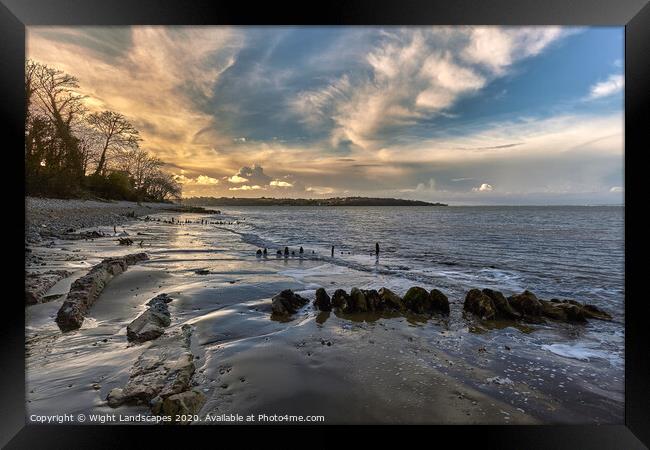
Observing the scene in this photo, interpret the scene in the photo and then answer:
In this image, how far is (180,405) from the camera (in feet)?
9.75

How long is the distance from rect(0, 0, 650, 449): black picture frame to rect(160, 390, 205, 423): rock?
0.65 m

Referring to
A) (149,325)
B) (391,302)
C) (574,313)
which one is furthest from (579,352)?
(149,325)

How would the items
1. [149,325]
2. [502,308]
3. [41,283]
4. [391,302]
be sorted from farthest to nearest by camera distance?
1. [391,302]
2. [502,308]
3. [41,283]
4. [149,325]

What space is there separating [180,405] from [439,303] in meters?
6.04

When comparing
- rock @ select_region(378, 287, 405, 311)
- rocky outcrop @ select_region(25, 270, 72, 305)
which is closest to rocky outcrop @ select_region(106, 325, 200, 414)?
rocky outcrop @ select_region(25, 270, 72, 305)

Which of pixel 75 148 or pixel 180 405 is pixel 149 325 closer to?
pixel 180 405

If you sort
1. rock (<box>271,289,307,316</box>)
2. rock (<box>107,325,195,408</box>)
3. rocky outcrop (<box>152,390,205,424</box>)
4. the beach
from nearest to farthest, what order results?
rocky outcrop (<box>152,390,205,424</box>) → rock (<box>107,325,195,408</box>) → the beach → rock (<box>271,289,307,316</box>)

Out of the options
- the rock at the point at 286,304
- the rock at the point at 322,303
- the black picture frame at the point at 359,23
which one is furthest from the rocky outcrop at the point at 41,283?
the rock at the point at 322,303

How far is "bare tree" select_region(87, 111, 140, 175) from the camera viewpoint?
35719 millimetres

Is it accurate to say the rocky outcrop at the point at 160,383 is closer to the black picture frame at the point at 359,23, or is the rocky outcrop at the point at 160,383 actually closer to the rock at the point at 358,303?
the black picture frame at the point at 359,23

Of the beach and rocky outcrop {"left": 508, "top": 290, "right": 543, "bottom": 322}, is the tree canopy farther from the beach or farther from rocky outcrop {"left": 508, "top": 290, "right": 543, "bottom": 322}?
rocky outcrop {"left": 508, "top": 290, "right": 543, "bottom": 322}

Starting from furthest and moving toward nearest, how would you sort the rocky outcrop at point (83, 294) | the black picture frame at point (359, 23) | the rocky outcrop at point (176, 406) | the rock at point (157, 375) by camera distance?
the rocky outcrop at point (83, 294) → the rock at point (157, 375) → the rocky outcrop at point (176, 406) → the black picture frame at point (359, 23)

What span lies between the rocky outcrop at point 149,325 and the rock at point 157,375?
10.8 inches

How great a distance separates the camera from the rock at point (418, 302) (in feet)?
23.3
